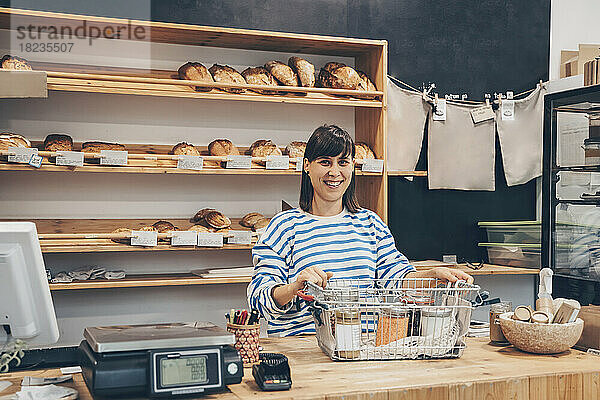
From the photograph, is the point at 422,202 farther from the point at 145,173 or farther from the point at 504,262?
the point at 145,173

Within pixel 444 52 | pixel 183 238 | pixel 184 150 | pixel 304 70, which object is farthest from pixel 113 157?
pixel 444 52

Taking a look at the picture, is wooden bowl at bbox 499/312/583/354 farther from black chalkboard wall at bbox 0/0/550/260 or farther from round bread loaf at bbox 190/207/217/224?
black chalkboard wall at bbox 0/0/550/260

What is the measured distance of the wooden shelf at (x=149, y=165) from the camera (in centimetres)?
322

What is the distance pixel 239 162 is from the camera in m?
3.48

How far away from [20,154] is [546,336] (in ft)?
7.87

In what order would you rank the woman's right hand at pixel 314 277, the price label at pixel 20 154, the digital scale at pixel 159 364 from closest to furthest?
1. the digital scale at pixel 159 364
2. the woman's right hand at pixel 314 277
3. the price label at pixel 20 154

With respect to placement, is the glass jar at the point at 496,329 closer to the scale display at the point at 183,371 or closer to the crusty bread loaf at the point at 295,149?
the scale display at the point at 183,371

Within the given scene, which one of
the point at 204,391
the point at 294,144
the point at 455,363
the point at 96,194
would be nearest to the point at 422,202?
the point at 294,144

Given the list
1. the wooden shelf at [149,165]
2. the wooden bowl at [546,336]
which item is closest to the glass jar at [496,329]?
the wooden bowl at [546,336]

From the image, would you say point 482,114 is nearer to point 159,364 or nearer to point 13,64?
point 13,64

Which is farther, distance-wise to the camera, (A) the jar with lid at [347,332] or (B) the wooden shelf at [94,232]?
(B) the wooden shelf at [94,232]

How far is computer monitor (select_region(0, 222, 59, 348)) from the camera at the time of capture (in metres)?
1.57

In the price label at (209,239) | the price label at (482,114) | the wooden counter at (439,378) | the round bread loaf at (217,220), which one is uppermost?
the price label at (482,114)

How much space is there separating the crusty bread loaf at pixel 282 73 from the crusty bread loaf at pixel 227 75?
0.58ft
